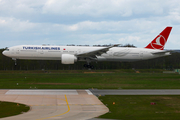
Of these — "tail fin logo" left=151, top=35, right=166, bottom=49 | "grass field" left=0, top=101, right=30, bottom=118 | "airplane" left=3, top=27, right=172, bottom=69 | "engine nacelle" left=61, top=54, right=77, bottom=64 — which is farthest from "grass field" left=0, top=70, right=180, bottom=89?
"grass field" left=0, top=101, right=30, bottom=118

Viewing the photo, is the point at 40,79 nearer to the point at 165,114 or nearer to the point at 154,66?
the point at 165,114

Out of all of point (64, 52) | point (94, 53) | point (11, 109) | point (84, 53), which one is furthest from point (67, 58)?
point (11, 109)

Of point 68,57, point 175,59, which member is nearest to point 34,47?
point 68,57

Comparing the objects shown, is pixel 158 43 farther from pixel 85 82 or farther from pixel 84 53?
pixel 85 82

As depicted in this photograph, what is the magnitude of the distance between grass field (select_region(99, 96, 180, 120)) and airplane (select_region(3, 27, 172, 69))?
15.3 metres

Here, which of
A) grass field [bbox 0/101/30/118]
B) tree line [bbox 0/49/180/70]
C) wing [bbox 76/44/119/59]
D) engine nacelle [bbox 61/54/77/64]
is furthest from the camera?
tree line [bbox 0/49/180/70]

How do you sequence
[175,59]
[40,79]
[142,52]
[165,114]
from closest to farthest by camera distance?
[165,114], [142,52], [40,79], [175,59]

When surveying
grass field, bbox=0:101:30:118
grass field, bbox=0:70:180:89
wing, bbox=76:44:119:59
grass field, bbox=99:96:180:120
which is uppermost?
wing, bbox=76:44:119:59

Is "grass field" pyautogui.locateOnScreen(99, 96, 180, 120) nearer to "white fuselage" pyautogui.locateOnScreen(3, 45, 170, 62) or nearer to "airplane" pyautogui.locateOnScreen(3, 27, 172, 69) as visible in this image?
"airplane" pyautogui.locateOnScreen(3, 27, 172, 69)

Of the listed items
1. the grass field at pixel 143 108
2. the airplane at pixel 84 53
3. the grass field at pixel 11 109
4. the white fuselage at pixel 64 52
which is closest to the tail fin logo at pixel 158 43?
the airplane at pixel 84 53

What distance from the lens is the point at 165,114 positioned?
22328 mm

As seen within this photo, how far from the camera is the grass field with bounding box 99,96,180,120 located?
21192 mm

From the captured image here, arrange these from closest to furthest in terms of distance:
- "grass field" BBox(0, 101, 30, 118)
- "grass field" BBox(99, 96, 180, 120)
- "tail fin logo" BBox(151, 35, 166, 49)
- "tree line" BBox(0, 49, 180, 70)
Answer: "grass field" BBox(99, 96, 180, 120), "grass field" BBox(0, 101, 30, 118), "tail fin logo" BBox(151, 35, 166, 49), "tree line" BBox(0, 49, 180, 70)

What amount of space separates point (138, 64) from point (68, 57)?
65.7m
